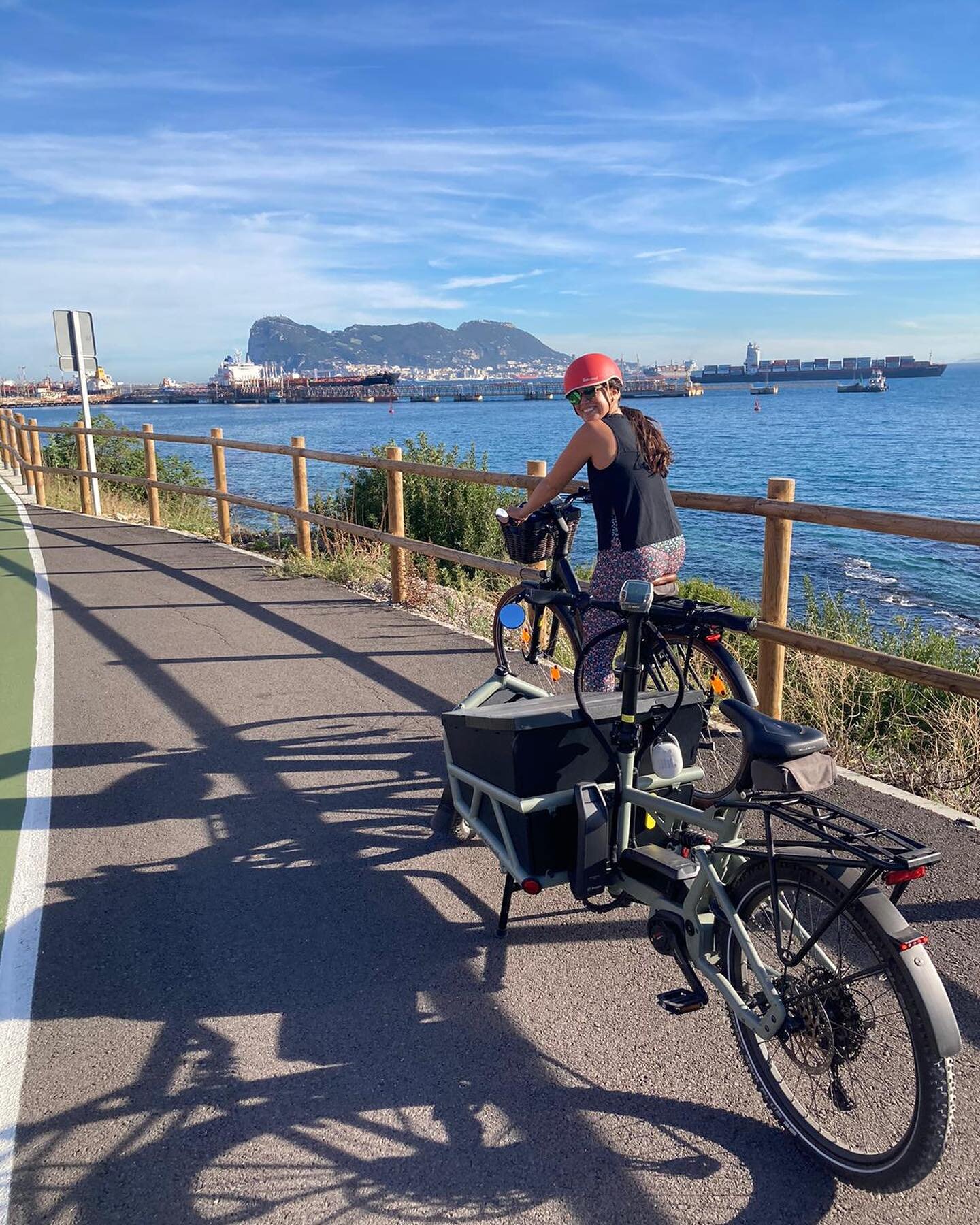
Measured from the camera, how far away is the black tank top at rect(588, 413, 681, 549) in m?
4.67

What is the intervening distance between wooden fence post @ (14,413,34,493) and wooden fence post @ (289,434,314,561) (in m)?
11.2

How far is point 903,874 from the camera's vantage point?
2291mm

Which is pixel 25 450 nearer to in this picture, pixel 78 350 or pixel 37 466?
pixel 37 466

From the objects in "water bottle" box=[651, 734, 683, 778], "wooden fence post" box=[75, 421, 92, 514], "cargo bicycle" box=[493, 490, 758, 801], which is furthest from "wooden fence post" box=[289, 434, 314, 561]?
"water bottle" box=[651, 734, 683, 778]

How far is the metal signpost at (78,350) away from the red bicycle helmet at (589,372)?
14601 mm

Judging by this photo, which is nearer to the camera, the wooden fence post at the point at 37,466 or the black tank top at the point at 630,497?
the black tank top at the point at 630,497

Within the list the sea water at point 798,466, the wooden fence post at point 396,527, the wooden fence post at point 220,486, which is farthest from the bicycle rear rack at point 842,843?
the wooden fence post at point 220,486

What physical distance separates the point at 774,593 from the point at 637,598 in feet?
8.68

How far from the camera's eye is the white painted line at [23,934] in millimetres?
2908

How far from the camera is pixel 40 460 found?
20.3m

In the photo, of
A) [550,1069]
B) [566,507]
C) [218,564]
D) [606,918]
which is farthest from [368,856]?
[218,564]

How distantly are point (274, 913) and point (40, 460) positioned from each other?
18783 millimetres

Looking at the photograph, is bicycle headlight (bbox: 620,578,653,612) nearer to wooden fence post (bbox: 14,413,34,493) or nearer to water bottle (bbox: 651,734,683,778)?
water bottle (bbox: 651,734,683,778)

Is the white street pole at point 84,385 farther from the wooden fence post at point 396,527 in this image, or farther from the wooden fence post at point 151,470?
the wooden fence post at point 396,527
